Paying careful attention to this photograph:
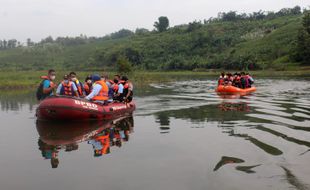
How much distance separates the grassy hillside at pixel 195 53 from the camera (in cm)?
6462

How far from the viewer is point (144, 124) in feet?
41.1

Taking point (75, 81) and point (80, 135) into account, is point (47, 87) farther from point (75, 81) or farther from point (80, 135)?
point (80, 135)

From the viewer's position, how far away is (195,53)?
273 feet

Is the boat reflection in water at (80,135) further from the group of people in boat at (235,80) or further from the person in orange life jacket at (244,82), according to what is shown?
the person in orange life jacket at (244,82)

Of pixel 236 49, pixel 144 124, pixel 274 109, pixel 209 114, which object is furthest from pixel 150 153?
pixel 236 49

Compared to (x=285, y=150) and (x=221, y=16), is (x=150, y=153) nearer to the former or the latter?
(x=285, y=150)

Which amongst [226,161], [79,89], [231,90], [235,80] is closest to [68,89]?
[79,89]

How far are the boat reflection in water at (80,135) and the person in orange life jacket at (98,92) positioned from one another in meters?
0.82

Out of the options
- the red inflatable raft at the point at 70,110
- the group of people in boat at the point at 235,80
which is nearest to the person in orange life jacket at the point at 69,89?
the red inflatable raft at the point at 70,110

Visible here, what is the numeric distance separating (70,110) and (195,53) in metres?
72.4

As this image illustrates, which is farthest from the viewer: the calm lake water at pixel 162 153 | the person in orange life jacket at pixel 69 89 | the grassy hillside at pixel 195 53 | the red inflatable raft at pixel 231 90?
→ the grassy hillside at pixel 195 53

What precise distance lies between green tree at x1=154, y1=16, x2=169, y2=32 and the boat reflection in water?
108218mm

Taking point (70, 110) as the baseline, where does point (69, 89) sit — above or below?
above

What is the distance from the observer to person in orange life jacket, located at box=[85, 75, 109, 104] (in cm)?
1297
